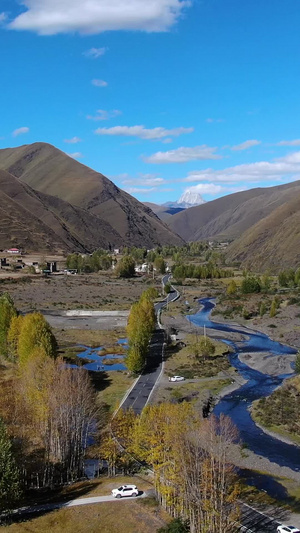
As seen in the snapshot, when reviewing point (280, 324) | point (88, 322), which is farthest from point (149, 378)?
point (280, 324)

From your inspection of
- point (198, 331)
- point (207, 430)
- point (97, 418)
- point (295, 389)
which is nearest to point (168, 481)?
point (207, 430)

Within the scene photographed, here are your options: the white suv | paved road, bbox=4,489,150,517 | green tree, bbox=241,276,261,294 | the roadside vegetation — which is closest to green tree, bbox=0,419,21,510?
paved road, bbox=4,489,150,517

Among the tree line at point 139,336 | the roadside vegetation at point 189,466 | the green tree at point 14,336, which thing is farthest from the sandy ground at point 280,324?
the roadside vegetation at point 189,466

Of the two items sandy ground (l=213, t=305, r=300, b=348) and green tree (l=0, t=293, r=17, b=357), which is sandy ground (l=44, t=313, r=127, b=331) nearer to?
sandy ground (l=213, t=305, r=300, b=348)

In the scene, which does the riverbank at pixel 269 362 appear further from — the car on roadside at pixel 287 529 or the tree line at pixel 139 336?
the car on roadside at pixel 287 529

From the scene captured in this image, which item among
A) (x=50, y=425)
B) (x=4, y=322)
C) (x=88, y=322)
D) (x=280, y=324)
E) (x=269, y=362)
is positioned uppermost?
(x=4, y=322)

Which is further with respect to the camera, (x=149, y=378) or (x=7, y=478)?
(x=149, y=378)

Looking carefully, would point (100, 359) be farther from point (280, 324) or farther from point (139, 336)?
point (280, 324)
